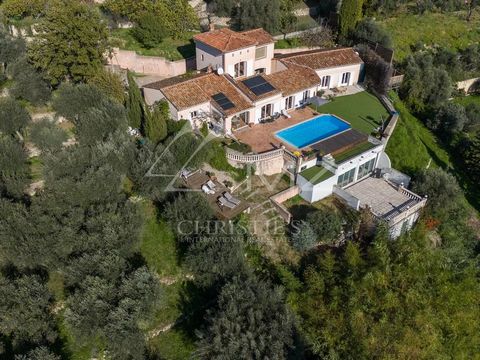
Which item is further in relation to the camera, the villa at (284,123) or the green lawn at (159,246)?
the villa at (284,123)

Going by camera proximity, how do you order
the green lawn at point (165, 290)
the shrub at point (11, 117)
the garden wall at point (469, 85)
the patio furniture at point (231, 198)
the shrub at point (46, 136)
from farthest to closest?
the garden wall at point (469, 85), the shrub at point (11, 117), the shrub at point (46, 136), the patio furniture at point (231, 198), the green lawn at point (165, 290)

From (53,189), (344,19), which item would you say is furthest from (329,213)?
(344,19)

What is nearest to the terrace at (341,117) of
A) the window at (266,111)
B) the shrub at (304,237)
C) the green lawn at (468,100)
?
the window at (266,111)

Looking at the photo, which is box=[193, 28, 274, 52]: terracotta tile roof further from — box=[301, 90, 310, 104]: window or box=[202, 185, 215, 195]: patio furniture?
box=[202, 185, 215, 195]: patio furniture

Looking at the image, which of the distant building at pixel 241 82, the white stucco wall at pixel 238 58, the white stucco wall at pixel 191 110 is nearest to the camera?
the white stucco wall at pixel 191 110

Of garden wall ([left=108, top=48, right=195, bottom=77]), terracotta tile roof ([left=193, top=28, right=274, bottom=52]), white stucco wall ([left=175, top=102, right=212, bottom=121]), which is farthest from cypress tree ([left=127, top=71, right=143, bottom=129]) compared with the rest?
→ garden wall ([left=108, top=48, right=195, bottom=77])

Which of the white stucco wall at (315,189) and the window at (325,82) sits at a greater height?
the window at (325,82)

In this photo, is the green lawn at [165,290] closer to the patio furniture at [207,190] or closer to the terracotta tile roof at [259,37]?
the patio furniture at [207,190]

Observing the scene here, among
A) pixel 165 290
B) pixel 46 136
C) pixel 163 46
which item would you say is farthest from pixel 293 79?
pixel 165 290
